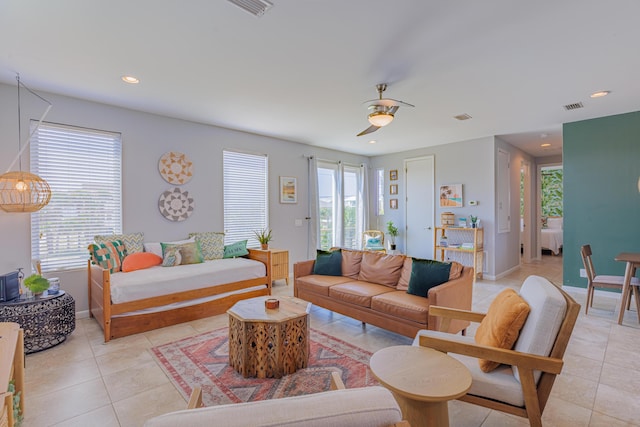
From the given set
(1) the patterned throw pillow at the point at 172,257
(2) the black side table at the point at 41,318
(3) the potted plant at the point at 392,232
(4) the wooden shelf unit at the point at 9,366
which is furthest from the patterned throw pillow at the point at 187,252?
(3) the potted plant at the point at 392,232

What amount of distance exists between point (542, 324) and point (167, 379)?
262 cm

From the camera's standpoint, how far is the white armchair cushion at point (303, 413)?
70cm

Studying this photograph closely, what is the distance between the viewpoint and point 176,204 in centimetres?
455

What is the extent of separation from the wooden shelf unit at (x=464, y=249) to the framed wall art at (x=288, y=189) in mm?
2976

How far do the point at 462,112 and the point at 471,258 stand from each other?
9.88ft

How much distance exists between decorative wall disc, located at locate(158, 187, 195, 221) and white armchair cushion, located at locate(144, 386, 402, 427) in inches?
165

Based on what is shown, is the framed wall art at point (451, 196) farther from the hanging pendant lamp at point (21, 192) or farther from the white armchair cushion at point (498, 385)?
the hanging pendant lamp at point (21, 192)

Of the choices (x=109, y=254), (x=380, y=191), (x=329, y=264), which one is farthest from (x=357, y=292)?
(x=380, y=191)

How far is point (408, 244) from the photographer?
7176mm

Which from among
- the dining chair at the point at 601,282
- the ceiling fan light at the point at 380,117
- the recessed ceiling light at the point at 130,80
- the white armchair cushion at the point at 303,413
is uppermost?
the recessed ceiling light at the point at 130,80

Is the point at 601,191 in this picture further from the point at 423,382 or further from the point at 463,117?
the point at 423,382

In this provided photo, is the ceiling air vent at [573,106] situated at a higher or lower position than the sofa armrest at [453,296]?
higher

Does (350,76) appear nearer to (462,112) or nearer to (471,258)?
(462,112)

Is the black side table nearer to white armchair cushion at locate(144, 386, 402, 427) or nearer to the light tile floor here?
the light tile floor
